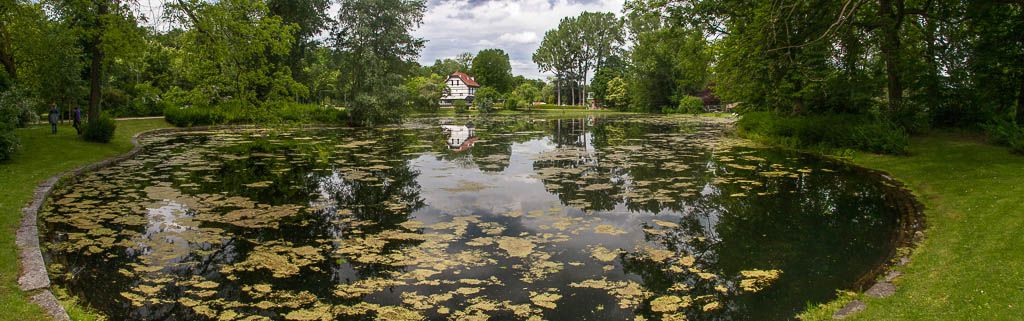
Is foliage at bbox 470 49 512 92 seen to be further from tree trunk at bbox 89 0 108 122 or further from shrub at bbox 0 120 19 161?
shrub at bbox 0 120 19 161

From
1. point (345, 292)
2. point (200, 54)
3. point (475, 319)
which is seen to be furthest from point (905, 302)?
point (200, 54)

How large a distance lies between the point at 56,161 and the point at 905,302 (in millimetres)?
19543

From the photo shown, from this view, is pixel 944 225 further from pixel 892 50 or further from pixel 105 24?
pixel 105 24

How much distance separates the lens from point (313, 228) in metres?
9.06

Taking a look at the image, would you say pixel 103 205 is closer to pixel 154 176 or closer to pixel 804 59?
pixel 154 176

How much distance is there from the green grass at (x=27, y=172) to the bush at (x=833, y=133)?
1959 cm

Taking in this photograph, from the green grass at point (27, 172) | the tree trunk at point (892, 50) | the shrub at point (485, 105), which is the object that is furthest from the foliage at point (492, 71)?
the tree trunk at point (892, 50)

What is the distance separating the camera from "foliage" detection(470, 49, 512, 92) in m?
102

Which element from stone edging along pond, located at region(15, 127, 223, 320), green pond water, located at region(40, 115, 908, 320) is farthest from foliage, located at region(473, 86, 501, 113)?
stone edging along pond, located at region(15, 127, 223, 320)

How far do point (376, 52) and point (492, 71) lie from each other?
63836mm

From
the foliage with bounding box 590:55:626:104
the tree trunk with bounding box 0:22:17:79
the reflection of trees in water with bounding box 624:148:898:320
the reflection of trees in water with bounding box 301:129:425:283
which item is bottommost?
the reflection of trees in water with bounding box 624:148:898:320

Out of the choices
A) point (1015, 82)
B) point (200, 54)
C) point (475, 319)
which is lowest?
point (475, 319)

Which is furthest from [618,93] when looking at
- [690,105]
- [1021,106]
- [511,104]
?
[1021,106]

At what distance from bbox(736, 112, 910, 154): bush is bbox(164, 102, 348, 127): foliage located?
18.5 m
